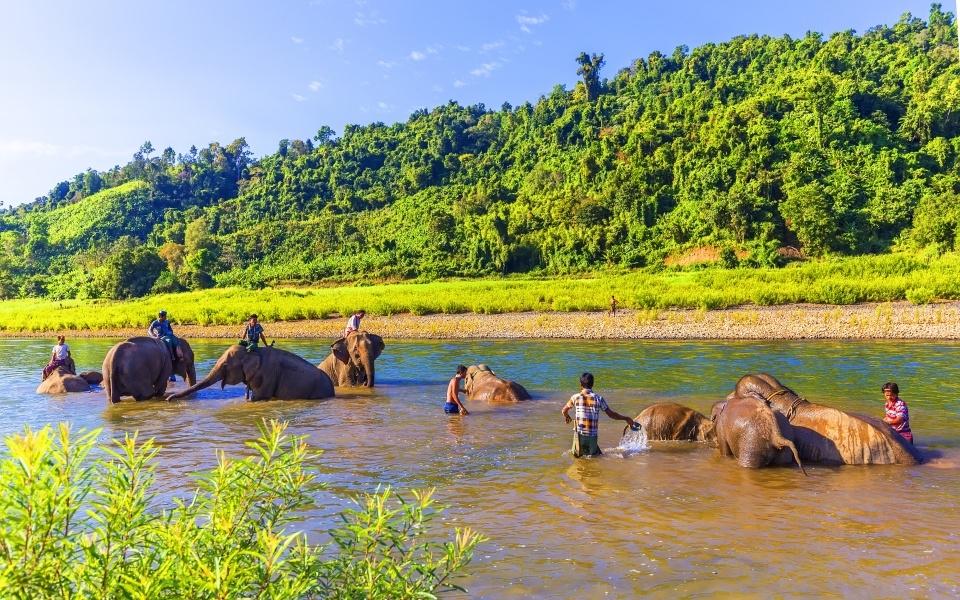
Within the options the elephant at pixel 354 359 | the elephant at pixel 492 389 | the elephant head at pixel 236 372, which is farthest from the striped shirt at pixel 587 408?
the elephant at pixel 354 359

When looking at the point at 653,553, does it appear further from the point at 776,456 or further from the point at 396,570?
the point at 396,570

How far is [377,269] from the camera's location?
72188 millimetres

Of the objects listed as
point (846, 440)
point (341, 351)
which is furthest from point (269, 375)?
point (846, 440)

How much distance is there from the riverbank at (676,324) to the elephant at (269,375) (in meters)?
17.3

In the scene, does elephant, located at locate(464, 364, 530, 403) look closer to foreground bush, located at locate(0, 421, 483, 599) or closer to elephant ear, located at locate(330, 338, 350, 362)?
elephant ear, located at locate(330, 338, 350, 362)

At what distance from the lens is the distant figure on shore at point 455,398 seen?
13.7 metres

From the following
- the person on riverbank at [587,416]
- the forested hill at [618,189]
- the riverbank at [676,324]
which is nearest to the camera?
the person on riverbank at [587,416]

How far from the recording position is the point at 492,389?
15.9 m

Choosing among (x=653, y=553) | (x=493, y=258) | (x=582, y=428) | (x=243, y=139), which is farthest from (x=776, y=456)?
(x=243, y=139)

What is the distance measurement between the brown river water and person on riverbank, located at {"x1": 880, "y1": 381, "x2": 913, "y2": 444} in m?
0.55

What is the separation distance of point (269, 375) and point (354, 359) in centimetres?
303

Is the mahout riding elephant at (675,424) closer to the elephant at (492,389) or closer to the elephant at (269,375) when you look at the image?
the elephant at (492,389)

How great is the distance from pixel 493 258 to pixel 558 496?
62.9 meters

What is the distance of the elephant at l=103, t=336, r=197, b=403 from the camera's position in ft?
51.9
